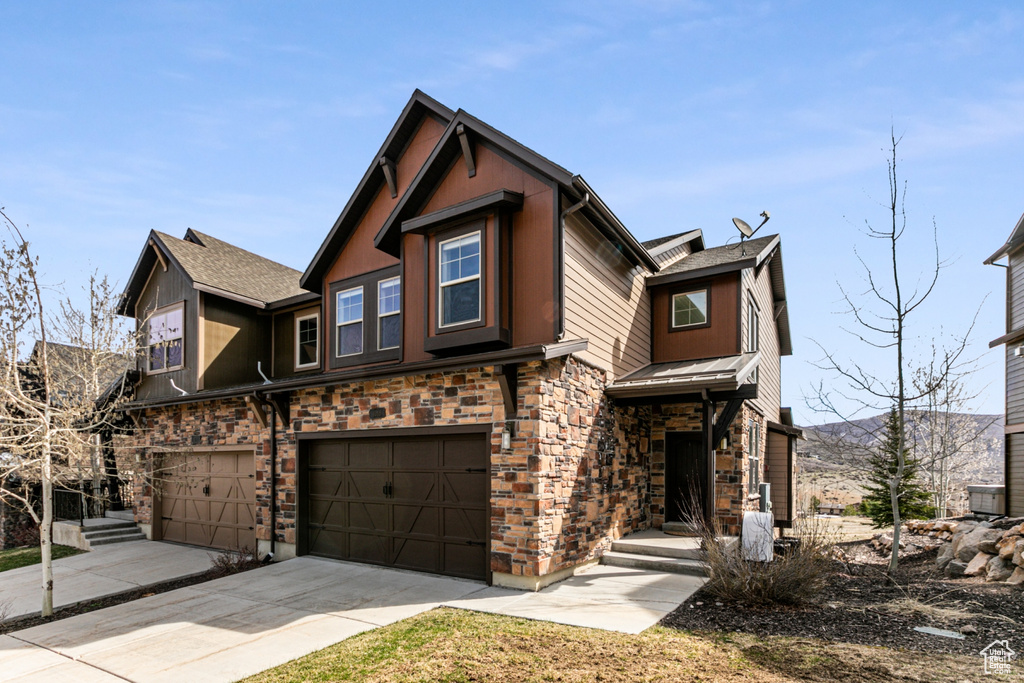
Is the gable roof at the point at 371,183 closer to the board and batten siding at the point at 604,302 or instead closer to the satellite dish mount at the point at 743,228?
the board and batten siding at the point at 604,302

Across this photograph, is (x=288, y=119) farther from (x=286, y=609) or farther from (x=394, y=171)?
(x=286, y=609)

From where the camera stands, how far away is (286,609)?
8.30 meters

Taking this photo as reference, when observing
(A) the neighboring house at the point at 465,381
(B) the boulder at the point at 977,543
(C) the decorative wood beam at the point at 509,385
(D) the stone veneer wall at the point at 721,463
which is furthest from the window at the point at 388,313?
(B) the boulder at the point at 977,543

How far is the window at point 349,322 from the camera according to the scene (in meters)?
12.6

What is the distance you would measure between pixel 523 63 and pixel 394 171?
379 centimetres

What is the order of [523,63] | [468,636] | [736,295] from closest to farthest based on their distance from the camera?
[468,636]
[523,63]
[736,295]

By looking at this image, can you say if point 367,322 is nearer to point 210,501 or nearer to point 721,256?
point 210,501

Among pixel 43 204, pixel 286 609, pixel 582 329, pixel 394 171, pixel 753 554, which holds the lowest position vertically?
pixel 286 609

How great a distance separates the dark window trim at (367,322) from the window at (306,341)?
1.98 metres

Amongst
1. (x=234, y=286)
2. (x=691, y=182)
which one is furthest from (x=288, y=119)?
(x=691, y=182)

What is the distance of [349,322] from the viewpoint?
1277 centimetres

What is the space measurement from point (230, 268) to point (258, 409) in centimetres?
585

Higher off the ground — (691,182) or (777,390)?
(691,182)

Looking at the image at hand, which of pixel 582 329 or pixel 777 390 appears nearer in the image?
pixel 582 329
